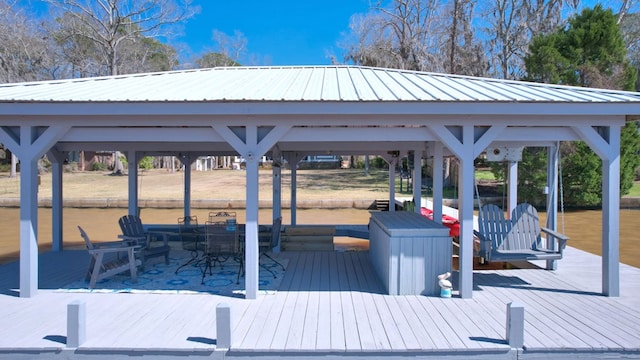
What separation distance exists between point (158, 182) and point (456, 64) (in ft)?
59.2

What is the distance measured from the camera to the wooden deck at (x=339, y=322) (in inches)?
164

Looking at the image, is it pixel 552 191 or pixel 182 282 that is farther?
pixel 552 191

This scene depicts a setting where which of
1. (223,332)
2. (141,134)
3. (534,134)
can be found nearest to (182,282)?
(141,134)

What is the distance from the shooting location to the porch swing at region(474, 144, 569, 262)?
626 cm

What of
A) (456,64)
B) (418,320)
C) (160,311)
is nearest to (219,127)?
(160,311)

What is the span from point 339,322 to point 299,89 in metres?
3.30

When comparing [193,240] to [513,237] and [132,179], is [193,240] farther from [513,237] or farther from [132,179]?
[513,237]

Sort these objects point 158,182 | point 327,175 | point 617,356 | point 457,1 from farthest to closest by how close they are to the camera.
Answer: point 327,175 → point 158,182 → point 457,1 → point 617,356

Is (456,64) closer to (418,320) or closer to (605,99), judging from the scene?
Answer: (605,99)

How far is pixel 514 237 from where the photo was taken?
21.9 ft

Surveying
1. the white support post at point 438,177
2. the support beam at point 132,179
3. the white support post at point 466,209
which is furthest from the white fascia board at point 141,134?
the support beam at point 132,179

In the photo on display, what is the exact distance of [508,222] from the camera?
6816 millimetres

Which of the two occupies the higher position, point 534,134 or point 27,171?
point 534,134

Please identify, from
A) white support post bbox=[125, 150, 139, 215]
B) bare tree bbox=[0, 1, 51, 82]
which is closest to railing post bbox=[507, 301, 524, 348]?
white support post bbox=[125, 150, 139, 215]
